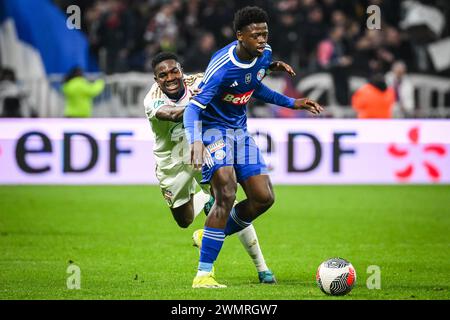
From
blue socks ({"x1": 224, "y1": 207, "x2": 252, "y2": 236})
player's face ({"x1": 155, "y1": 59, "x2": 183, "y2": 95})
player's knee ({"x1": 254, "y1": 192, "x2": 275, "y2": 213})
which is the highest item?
player's face ({"x1": 155, "y1": 59, "x2": 183, "y2": 95})

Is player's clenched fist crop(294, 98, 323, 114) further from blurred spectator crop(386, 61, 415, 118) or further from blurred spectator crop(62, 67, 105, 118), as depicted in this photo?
blurred spectator crop(62, 67, 105, 118)

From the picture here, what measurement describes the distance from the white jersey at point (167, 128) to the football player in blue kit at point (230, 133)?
0.77m

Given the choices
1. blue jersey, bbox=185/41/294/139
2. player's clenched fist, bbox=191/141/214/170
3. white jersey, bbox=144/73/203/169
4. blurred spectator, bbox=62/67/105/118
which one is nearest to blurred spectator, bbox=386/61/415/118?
blurred spectator, bbox=62/67/105/118

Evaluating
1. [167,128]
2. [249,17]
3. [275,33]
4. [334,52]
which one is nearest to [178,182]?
[167,128]

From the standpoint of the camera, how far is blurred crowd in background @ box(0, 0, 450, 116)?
21.7 metres

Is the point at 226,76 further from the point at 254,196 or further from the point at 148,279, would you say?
the point at 148,279

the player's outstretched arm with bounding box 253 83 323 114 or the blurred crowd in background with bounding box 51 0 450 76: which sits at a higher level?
the blurred crowd in background with bounding box 51 0 450 76

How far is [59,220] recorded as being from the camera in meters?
13.7

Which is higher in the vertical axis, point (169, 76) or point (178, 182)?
point (169, 76)

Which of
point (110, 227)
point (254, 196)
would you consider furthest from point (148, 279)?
point (110, 227)

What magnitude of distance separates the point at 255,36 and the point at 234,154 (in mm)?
1014

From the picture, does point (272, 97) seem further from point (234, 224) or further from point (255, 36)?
point (234, 224)

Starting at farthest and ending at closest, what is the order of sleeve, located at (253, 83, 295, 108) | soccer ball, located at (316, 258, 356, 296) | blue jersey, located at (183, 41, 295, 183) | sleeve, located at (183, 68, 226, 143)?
sleeve, located at (253, 83, 295, 108)
blue jersey, located at (183, 41, 295, 183)
sleeve, located at (183, 68, 226, 143)
soccer ball, located at (316, 258, 356, 296)

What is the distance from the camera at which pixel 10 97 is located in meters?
20.5
